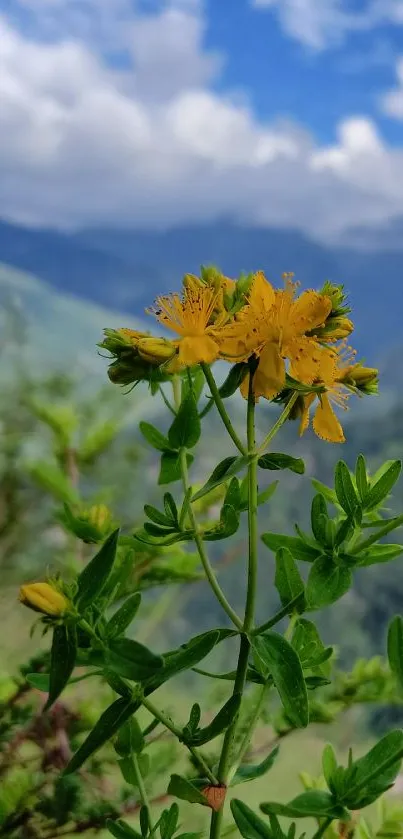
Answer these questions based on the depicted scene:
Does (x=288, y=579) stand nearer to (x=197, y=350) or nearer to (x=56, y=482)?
(x=197, y=350)

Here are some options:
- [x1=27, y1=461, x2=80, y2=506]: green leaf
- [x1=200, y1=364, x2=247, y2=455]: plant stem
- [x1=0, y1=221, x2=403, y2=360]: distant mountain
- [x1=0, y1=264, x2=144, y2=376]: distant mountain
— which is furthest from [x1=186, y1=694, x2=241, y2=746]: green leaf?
[x1=0, y1=221, x2=403, y2=360]: distant mountain

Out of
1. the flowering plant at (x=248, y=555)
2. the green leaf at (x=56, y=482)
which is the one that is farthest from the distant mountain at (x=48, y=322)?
the flowering plant at (x=248, y=555)

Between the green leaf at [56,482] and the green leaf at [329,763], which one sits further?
the green leaf at [56,482]

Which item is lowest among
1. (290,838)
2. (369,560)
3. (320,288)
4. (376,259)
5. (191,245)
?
(290,838)

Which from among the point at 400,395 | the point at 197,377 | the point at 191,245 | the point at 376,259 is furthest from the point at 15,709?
the point at 191,245

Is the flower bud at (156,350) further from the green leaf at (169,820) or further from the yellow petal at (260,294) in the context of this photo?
the green leaf at (169,820)

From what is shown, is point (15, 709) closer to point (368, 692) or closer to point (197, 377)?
point (368, 692)
